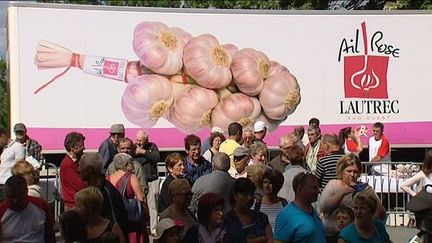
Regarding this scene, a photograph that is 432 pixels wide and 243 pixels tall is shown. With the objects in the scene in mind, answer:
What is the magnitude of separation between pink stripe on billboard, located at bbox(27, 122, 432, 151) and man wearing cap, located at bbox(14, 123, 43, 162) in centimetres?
81

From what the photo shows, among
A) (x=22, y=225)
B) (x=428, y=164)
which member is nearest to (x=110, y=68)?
(x=428, y=164)

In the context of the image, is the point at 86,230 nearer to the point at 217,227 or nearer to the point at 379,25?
the point at 217,227

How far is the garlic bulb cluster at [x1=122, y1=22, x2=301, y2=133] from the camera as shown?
1331 centimetres

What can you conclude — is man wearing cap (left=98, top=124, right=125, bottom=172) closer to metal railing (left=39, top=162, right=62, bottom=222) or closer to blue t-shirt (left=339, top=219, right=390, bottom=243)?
metal railing (left=39, top=162, right=62, bottom=222)

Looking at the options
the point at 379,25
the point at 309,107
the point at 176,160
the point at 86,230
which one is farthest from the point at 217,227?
the point at 379,25

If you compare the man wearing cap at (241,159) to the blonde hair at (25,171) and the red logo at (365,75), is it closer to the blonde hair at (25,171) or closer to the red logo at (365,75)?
the blonde hair at (25,171)

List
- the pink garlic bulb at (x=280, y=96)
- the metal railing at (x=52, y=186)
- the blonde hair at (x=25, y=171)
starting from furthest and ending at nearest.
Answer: the pink garlic bulb at (x=280, y=96) < the metal railing at (x=52, y=186) < the blonde hair at (x=25, y=171)

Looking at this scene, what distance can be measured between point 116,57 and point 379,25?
5053 mm

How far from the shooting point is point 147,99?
13273 millimetres

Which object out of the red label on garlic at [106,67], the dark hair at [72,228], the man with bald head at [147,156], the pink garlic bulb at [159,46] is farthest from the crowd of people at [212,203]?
the pink garlic bulb at [159,46]

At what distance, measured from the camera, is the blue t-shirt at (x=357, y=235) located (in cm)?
577

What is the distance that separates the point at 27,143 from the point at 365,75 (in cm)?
652

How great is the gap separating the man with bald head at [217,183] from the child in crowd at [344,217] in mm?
1200

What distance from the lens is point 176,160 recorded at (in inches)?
297
